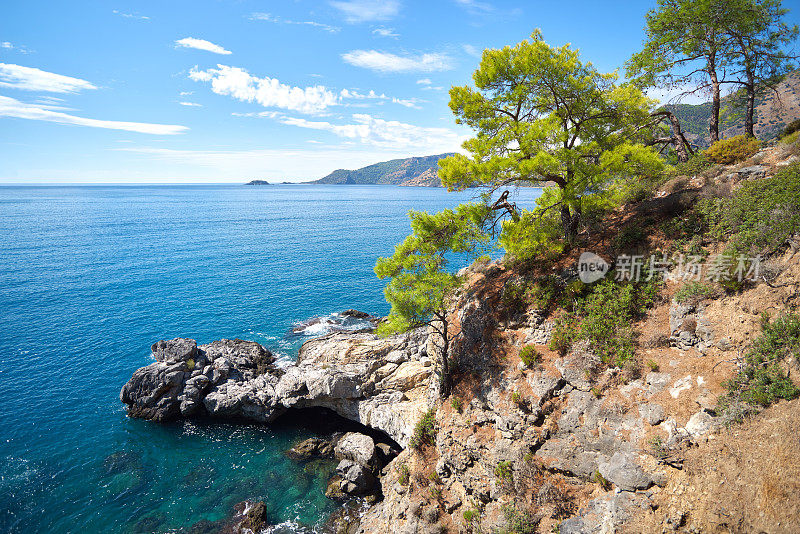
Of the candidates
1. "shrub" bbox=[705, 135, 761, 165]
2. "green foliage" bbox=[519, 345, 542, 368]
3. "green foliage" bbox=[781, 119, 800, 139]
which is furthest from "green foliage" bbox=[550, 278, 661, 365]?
"green foliage" bbox=[781, 119, 800, 139]

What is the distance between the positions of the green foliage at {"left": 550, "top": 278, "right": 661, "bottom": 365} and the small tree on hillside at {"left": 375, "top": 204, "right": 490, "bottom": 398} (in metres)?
6.78

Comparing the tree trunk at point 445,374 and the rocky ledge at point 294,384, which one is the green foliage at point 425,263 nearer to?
the tree trunk at point 445,374

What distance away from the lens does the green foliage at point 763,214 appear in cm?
1505

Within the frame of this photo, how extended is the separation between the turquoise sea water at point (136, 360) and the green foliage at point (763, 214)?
90.8ft

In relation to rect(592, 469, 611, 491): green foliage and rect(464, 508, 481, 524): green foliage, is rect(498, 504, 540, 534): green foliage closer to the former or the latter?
rect(464, 508, 481, 524): green foliage

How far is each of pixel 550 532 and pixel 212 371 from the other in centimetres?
3007

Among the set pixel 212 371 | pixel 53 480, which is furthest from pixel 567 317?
pixel 53 480

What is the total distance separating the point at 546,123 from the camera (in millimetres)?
19125

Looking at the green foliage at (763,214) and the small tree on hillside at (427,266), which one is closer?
the green foliage at (763,214)

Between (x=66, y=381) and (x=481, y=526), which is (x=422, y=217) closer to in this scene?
(x=481, y=526)

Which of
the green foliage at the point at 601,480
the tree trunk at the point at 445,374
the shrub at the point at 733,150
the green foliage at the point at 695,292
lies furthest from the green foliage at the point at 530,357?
the shrub at the point at 733,150

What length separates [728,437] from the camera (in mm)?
11820

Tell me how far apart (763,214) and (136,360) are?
167ft

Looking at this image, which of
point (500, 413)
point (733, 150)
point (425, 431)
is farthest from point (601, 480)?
point (733, 150)
